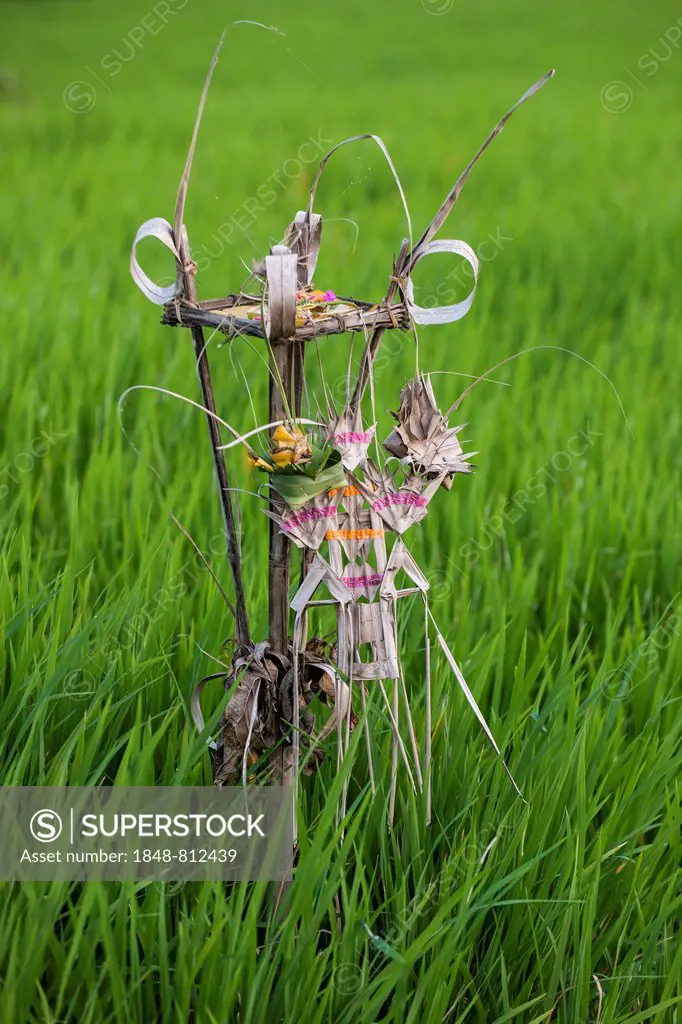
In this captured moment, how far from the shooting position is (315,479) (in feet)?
2.87

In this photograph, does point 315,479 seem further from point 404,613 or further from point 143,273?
point 404,613

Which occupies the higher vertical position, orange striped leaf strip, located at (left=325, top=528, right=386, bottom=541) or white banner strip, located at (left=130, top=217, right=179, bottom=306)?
white banner strip, located at (left=130, top=217, right=179, bottom=306)

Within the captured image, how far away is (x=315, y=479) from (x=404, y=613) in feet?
2.41

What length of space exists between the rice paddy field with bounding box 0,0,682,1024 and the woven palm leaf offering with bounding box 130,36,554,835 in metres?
0.07

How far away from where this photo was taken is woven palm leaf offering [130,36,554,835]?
0.88m

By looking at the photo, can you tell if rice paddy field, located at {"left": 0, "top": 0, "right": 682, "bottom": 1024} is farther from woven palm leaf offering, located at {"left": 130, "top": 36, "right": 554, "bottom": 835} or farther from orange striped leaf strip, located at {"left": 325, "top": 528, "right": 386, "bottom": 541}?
orange striped leaf strip, located at {"left": 325, "top": 528, "right": 386, "bottom": 541}

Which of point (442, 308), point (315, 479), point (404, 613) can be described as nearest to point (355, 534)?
point (315, 479)

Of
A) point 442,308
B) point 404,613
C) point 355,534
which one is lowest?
point 404,613

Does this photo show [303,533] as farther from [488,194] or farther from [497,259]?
[488,194]

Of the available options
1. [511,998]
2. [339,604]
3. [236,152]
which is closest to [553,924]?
[511,998]

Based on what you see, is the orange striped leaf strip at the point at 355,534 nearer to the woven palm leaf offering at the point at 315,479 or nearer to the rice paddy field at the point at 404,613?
the woven palm leaf offering at the point at 315,479

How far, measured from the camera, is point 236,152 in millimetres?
5184

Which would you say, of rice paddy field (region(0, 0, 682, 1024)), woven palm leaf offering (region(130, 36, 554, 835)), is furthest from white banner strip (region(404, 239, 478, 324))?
rice paddy field (region(0, 0, 682, 1024))

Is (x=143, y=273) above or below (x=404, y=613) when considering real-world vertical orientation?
above
